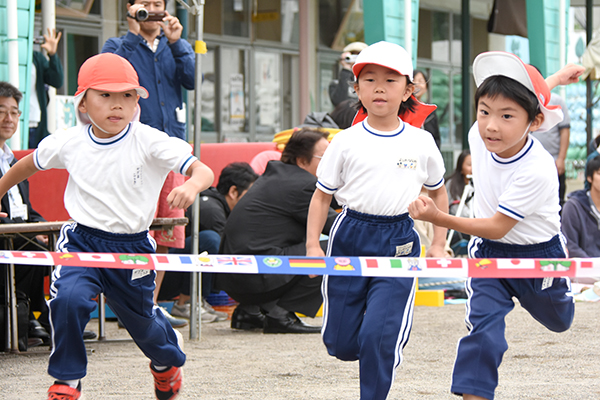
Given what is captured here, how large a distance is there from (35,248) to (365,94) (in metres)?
3.09

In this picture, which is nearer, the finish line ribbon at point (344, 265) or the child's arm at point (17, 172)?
the finish line ribbon at point (344, 265)

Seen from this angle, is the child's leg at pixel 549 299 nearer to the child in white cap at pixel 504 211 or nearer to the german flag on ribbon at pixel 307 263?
the child in white cap at pixel 504 211

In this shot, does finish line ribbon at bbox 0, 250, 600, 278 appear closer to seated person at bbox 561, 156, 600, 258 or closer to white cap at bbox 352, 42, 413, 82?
white cap at bbox 352, 42, 413, 82

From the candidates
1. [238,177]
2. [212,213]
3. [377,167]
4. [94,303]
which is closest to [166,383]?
[94,303]

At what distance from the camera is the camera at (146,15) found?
18.7 ft

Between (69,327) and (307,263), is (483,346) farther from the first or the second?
(69,327)

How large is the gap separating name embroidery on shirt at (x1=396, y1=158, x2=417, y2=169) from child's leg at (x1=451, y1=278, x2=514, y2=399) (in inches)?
24.5

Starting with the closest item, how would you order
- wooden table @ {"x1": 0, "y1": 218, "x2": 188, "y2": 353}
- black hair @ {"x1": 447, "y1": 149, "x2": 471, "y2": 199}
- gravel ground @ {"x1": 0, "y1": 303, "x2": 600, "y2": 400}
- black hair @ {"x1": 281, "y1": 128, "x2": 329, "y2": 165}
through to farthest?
gravel ground @ {"x1": 0, "y1": 303, "x2": 600, "y2": 400}
wooden table @ {"x1": 0, "y1": 218, "x2": 188, "y2": 353}
black hair @ {"x1": 281, "y1": 128, "x2": 329, "y2": 165}
black hair @ {"x1": 447, "y1": 149, "x2": 471, "y2": 199}

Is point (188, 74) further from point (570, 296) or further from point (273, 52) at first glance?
point (273, 52)

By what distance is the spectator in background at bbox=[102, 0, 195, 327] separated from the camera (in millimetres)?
5863

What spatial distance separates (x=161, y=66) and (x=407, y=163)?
2873 millimetres

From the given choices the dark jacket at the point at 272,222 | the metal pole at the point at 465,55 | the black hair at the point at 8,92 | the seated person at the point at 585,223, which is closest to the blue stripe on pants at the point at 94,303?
the dark jacket at the point at 272,222

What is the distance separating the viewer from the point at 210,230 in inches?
284

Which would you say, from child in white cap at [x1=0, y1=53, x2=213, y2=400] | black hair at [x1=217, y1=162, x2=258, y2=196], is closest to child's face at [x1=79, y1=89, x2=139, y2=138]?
child in white cap at [x1=0, y1=53, x2=213, y2=400]
